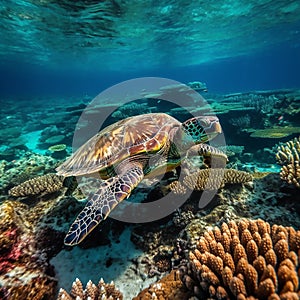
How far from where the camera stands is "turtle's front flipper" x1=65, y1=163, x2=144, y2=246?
2391mm

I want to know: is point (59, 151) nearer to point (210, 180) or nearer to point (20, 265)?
point (20, 265)

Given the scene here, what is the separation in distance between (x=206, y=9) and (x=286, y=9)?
9.13 m

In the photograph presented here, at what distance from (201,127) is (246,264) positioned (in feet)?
7.13

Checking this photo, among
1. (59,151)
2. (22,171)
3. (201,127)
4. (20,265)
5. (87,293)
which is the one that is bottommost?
(59,151)

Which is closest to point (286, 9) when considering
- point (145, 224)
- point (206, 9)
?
point (206, 9)

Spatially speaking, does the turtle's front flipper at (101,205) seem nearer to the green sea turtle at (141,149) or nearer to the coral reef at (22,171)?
the green sea turtle at (141,149)

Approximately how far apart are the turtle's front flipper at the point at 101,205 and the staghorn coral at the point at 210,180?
0.84 m

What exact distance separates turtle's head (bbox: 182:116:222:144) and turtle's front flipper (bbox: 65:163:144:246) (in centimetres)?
111

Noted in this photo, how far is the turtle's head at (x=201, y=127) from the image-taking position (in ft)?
11.0

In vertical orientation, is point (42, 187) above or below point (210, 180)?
below

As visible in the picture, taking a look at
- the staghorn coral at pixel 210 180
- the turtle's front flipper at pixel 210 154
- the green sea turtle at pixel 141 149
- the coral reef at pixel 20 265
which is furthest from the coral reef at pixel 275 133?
the coral reef at pixel 20 265

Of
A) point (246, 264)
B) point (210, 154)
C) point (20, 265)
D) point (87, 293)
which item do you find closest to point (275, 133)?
point (210, 154)

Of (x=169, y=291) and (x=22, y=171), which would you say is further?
(x=22, y=171)

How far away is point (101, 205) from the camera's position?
8.55 feet
